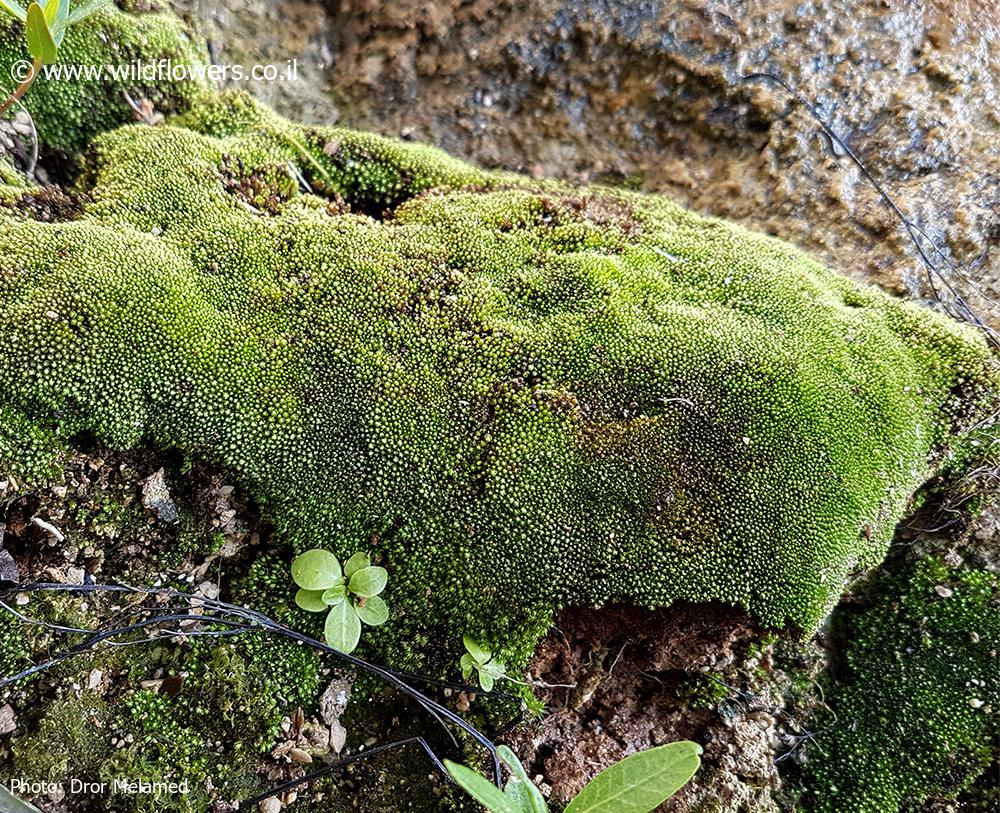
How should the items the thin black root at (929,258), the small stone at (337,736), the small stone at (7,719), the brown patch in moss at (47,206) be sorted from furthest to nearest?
1. the thin black root at (929,258)
2. the brown patch in moss at (47,206)
3. the small stone at (337,736)
4. the small stone at (7,719)

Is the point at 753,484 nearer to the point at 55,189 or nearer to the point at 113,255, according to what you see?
the point at 113,255

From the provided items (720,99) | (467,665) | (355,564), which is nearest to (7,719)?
(355,564)

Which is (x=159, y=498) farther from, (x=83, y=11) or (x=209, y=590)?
(x=83, y=11)

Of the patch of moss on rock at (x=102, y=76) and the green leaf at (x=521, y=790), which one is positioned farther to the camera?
the patch of moss on rock at (x=102, y=76)

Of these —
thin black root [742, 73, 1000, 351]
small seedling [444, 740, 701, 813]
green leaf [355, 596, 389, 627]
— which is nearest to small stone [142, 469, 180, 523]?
green leaf [355, 596, 389, 627]

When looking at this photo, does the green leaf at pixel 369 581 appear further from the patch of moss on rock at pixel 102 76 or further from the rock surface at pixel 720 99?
the rock surface at pixel 720 99

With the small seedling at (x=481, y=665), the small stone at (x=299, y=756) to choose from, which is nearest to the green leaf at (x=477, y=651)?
the small seedling at (x=481, y=665)

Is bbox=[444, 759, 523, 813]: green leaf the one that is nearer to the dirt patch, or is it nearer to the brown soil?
the dirt patch
